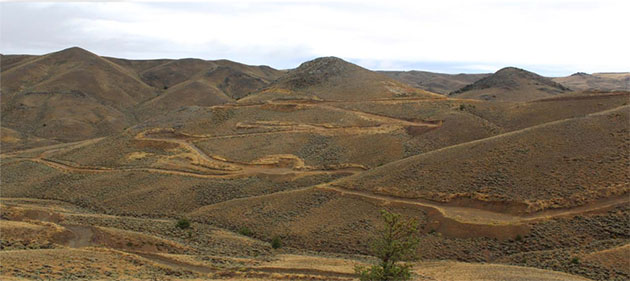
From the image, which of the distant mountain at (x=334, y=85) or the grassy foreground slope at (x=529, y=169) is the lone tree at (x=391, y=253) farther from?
the distant mountain at (x=334, y=85)

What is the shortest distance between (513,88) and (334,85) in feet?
133

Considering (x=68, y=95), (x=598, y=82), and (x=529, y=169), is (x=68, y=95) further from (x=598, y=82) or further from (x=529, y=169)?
(x=598, y=82)

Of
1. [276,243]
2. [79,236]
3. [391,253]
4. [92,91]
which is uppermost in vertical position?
[92,91]

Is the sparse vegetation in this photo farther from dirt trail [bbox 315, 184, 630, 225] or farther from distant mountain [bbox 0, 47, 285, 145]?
distant mountain [bbox 0, 47, 285, 145]

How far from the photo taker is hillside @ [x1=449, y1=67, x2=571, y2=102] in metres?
79.1

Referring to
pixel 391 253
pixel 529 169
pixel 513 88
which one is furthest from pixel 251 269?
pixel 513 88

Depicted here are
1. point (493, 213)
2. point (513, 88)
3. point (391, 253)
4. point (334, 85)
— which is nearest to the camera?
point (391, 253)

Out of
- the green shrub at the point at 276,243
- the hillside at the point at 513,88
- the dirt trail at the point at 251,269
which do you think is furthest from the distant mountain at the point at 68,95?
the hillside at the point at 513,88

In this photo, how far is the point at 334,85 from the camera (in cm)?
6594

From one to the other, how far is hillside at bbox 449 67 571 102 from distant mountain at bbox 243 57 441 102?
78.8 feet

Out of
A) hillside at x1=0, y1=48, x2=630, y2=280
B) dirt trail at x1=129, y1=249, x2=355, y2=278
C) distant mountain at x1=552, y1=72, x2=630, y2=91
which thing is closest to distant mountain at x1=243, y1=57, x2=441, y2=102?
hillside at x1=0, y1=48, x2=630, y2=280

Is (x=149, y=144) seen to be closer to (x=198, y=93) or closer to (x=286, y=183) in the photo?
(x=286, y=183)

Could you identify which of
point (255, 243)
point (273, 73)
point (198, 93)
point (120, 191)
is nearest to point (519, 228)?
point (255, 243)

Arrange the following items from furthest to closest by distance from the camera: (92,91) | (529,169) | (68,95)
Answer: (92,91) < (68,95) < (529,169)
